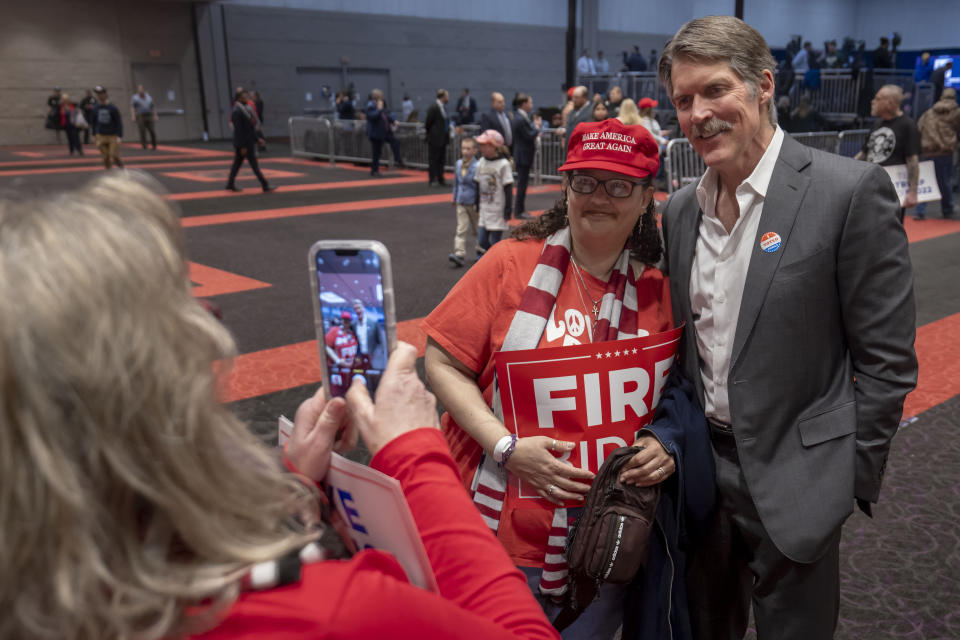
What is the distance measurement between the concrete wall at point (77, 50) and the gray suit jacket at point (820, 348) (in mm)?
27530

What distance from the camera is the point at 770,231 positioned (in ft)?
5.46

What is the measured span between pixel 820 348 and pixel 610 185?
0.62 m

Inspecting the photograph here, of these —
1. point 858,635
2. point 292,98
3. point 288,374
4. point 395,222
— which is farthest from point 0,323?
point 292,98

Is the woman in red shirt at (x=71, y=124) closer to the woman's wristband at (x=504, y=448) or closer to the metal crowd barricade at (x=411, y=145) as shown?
the metal crowd barricade at (x=411, y=145)

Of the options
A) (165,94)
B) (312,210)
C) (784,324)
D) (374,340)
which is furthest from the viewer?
(165,94)

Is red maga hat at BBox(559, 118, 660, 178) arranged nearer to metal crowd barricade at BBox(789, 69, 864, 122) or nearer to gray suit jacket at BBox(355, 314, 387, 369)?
gray suit jacket at BBox(355, 314, 387, 369)

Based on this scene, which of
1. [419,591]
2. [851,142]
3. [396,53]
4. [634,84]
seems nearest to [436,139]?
[634,84]

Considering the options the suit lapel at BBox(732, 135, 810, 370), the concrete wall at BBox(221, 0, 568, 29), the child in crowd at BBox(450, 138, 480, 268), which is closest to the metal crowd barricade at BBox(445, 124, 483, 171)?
the child in crowd at BBox(450, 138, 480, 268)

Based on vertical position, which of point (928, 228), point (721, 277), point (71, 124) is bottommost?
point (928, 228)

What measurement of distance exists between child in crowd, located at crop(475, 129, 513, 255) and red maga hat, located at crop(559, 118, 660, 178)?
5.94 m

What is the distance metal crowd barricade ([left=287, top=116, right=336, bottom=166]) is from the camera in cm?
1924

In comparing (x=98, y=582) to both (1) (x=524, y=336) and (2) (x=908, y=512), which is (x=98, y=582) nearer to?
(1) (x=524, y=336)

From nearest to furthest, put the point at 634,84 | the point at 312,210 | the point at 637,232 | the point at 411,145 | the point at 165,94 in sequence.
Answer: the point at 637,232, the point at 312,210, the point at 411,145, the point at 634,84, the point at 165,94

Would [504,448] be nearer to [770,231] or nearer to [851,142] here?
[770,231]
